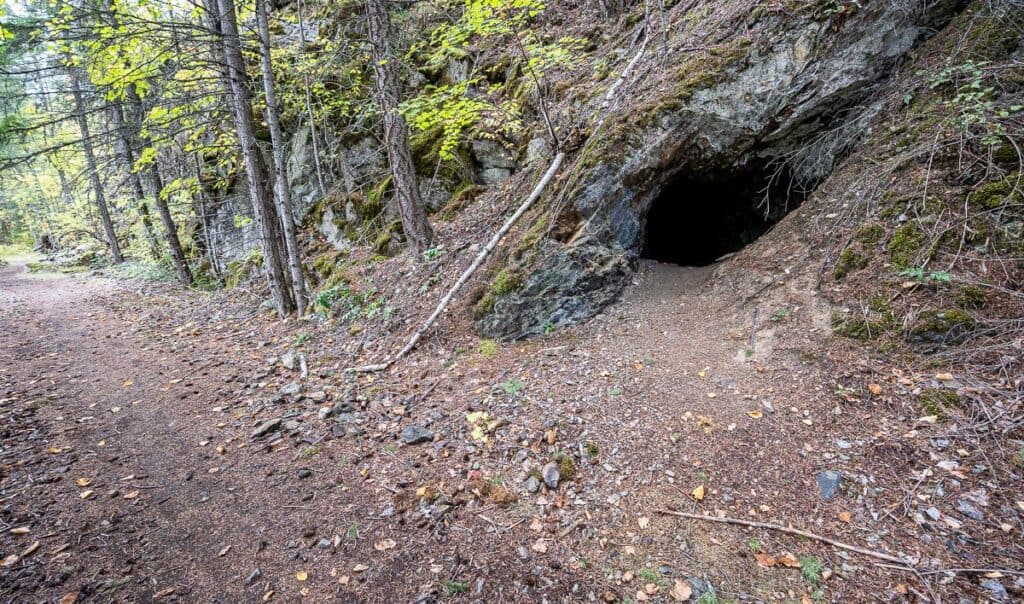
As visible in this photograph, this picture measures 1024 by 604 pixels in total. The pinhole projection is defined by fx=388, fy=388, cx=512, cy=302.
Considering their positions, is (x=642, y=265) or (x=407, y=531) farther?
(x=642, y=265)

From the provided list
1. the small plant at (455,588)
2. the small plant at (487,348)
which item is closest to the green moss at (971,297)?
the small plant at (487,348)

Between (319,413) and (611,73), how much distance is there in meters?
7.50

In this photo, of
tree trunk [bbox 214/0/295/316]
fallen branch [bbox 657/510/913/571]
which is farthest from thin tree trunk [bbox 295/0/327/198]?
fallen branch [bbox 657/510/913/571]

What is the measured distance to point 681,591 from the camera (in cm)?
262

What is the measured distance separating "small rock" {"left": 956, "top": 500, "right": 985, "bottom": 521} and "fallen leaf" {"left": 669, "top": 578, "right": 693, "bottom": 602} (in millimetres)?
1998

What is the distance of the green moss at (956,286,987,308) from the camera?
3.61 metres

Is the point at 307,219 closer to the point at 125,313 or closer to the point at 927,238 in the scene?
the point at 125,313

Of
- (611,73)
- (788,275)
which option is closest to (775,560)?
(788,275)

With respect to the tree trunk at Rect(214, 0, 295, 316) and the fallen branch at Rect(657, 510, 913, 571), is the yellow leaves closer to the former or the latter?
the fallen branch at Rect(657, 510, 913, 571)

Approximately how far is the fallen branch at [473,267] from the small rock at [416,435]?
1632 mm

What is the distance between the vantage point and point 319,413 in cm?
478

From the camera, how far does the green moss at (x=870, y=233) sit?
436cm

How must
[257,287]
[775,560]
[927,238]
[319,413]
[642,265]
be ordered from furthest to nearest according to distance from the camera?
[257,287] < [642,265] < [319,413] < [927,238] < [775,560]

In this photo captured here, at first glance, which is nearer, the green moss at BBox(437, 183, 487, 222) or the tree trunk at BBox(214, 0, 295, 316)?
the tree trunk at BBox(214, 0, 295, 316)
